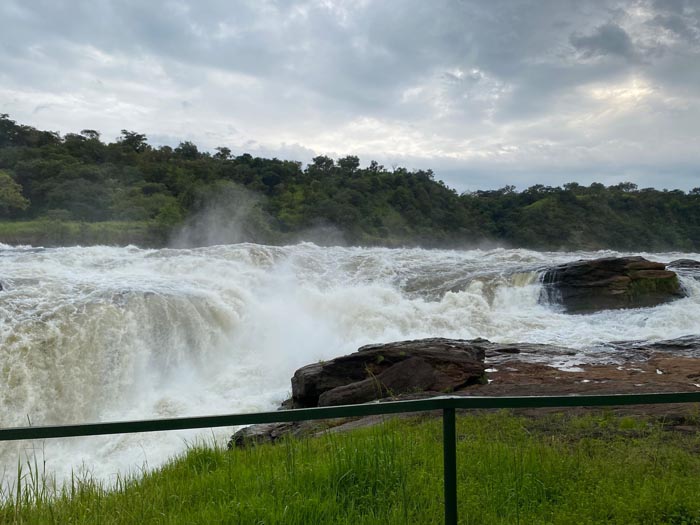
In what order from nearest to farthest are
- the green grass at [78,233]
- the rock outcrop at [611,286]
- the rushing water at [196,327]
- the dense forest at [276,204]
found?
the rushing water at [196,327] < the rock outcrop at [611,286] < the green grass at [78,233] < the dense forest at [276,204]

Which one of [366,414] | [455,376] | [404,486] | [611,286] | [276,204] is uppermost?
[276,204]

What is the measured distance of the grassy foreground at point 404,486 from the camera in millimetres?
3049

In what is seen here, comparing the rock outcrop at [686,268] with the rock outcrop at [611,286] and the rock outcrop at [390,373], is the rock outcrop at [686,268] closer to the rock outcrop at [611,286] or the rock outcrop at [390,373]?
the rock outcrop at [611,286]

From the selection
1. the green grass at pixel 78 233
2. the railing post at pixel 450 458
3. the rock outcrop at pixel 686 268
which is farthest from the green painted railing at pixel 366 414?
the green grass at pixel 78 233

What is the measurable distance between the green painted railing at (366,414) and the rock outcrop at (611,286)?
1591 cm

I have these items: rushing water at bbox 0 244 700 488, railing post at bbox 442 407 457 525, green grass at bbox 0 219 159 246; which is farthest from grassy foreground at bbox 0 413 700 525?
green grass at bbox 0 219 159 246

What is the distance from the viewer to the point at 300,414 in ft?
7.55

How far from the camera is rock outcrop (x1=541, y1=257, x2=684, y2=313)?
57.0ft

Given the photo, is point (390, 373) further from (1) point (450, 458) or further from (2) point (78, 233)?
(2) point (78, 233)

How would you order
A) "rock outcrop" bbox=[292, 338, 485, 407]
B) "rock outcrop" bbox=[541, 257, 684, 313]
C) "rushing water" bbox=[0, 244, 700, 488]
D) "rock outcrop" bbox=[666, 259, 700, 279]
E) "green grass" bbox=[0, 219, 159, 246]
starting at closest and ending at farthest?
"rock outcrop" bbox=[292, 338, 485, 407]
"rushing water" bbox=[0, 244, 700, 488]
"rock outcrop" bbox=[541, 257, 684, 313]
"rock outcrop" bbox=[666, 259, 700, 279]
"green grass" bbox=[0, 219, 159, 246]

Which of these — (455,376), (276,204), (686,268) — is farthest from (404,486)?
(276,204)

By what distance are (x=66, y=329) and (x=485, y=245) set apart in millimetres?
50488

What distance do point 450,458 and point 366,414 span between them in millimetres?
462

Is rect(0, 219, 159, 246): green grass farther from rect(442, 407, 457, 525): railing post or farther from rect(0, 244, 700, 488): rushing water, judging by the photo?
rect(442, 407, 457, 525): railing post
